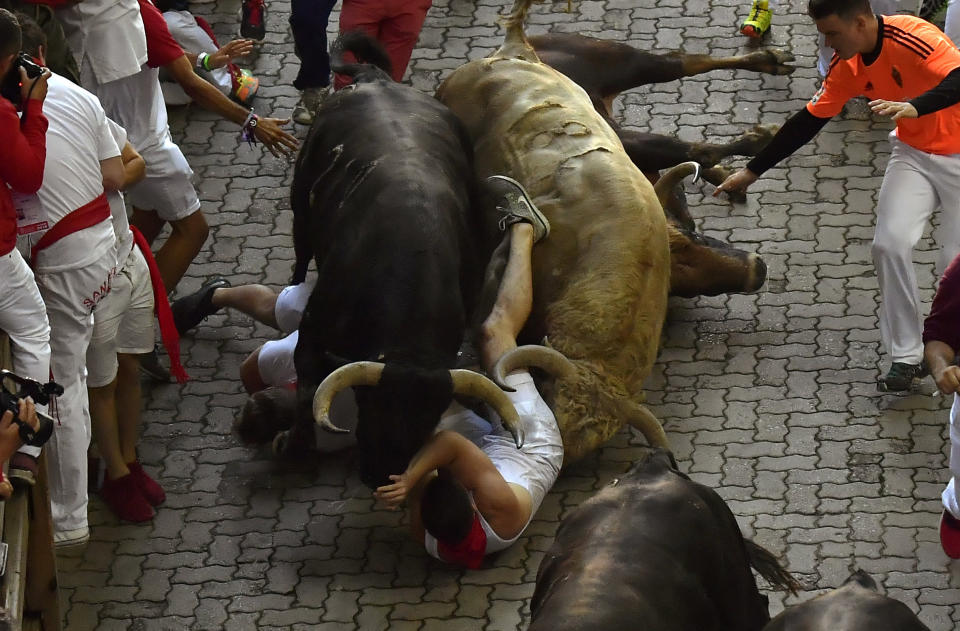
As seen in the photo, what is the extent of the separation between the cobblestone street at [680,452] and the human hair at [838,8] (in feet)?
6.10

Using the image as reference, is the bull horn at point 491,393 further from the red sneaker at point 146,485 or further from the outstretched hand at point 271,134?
the outstretched hand at point 271,134

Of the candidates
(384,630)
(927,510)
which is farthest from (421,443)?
(927,510)

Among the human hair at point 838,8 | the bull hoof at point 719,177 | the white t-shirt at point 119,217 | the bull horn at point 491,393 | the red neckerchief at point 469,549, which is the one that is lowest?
the red neckerchief at point 469,549

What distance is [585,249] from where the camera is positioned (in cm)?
811

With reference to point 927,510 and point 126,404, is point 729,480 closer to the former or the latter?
point 927,510

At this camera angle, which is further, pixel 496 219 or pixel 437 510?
pixel 496 219

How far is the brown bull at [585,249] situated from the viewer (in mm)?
7738

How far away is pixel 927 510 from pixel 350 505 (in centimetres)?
284

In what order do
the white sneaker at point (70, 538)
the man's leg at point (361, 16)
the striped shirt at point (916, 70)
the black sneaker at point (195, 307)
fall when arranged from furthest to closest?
the man's leg at point (361, 16), the black sneaker at point (195, 307), the striped shirt at point (916, 70), the white sneaker at point (70, 538)

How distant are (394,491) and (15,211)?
79.0 inches

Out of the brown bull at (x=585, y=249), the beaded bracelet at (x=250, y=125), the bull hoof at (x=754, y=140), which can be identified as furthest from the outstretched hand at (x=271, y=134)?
the bull hoof at (x=754, y=140)

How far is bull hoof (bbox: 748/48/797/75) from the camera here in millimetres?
10516

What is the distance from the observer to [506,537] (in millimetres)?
7234

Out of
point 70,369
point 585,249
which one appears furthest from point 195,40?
point 70,369
